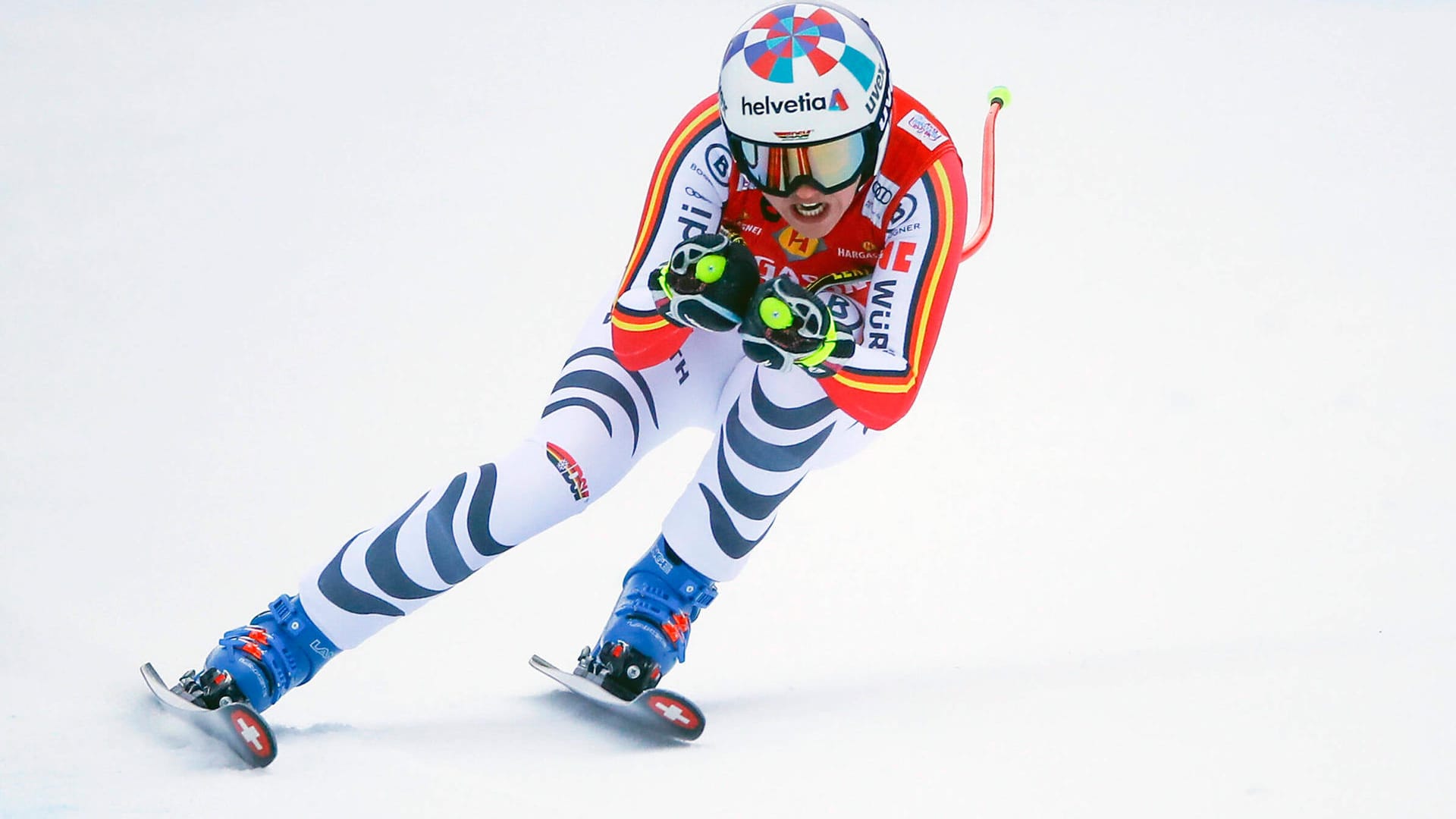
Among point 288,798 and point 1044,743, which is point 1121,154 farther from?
point 288,798

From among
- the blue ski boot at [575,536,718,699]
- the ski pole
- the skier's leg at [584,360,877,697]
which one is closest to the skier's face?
the skier's leg at [584,360,877,697]

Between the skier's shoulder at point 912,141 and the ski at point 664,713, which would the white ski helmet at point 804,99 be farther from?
the ski at point 664,713

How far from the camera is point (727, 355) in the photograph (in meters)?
4.09

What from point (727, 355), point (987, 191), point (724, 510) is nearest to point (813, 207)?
point (727, 355)

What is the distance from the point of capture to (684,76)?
26.4 ft

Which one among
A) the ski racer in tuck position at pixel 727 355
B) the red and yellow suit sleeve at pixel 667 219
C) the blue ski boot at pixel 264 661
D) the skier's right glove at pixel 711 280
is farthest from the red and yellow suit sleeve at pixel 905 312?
the blue ski boot at pixel 264 661

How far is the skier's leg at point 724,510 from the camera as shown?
3.78 m

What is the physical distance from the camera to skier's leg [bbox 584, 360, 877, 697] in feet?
12.4

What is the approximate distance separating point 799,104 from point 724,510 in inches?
43.4

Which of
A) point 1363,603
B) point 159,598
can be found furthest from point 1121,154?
point 159,598

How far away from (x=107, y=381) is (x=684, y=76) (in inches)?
141

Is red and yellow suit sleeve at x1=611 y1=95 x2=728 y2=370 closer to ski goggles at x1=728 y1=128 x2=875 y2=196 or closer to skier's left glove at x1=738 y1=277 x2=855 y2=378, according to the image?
ski goggles at x1=728 y1=128 x2=875 y2=196

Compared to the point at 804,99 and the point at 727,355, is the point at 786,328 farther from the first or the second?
the point at 727,355

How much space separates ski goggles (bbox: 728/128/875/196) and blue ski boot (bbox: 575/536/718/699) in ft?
3.54
